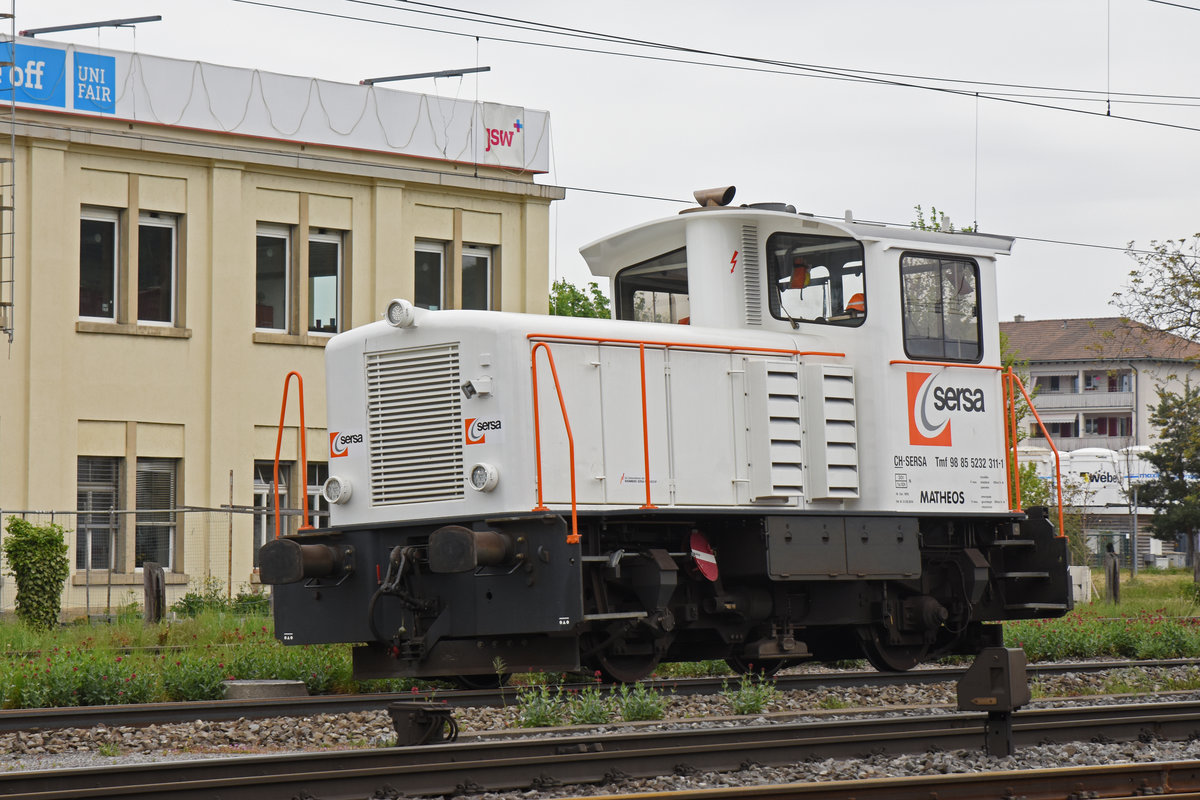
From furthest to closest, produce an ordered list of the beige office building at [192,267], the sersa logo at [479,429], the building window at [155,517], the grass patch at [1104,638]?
the building window at [155,517]
the beige office building at [192,267]
the grass patch at [1104,638]
the sersa logo at [479,429]

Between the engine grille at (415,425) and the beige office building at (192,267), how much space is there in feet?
37.1

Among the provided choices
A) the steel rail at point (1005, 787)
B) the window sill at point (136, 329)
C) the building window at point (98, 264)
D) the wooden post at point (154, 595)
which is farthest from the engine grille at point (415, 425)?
the building window at point (98, 264)

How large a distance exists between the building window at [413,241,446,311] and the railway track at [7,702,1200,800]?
728 inches

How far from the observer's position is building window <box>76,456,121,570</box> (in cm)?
2366

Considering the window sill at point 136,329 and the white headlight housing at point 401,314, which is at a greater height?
the window sill at point 136,329

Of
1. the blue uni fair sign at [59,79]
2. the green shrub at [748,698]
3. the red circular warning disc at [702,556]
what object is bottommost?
the green shrub at [748,698]

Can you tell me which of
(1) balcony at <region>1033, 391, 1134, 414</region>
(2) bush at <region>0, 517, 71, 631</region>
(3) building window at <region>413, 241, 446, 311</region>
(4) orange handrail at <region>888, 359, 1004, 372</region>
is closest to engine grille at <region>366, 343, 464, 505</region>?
(4) orange handrail at <region>888, 359, 1004, 372</region>

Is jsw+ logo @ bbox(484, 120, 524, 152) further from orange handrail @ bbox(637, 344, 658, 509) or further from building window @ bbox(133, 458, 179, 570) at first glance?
orange handrail @ bbox(637, 344, 658, 509)

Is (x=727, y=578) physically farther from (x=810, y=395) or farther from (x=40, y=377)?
(x=40, y=377)

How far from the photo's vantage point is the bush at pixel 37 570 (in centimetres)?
2002

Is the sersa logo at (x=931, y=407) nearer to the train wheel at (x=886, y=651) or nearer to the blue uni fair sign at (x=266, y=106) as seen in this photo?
the train wheel at (x=886, y=651)

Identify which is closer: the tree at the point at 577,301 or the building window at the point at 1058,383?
the tree at the point at 577,301

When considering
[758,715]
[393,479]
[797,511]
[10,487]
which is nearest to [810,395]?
[797,511]

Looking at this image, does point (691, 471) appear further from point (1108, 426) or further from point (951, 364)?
point (1108, 426)
